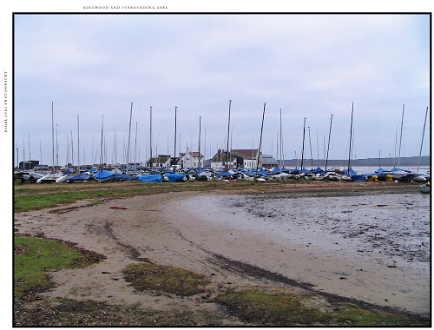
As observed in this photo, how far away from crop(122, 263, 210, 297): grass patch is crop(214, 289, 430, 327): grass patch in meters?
0.93

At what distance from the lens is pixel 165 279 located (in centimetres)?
844

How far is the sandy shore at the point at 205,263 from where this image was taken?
7.62 m

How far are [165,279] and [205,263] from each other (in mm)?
2311

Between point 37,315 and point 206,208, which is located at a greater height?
point 37,315

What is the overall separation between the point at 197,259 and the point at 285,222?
9.73m

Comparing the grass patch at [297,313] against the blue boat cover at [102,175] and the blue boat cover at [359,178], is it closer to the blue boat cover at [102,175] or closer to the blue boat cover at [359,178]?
the blue boat cover at [102,175]

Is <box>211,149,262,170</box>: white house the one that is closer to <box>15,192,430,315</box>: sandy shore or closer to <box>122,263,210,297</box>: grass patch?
<box>15,192,430,315</box>: sandy shore

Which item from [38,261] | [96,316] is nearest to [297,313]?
[96,316]

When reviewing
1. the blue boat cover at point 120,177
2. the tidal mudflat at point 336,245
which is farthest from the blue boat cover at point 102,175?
the tidal mudflat at point 336,245

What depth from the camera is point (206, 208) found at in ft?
84.2

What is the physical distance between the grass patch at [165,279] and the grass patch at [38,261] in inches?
69.4

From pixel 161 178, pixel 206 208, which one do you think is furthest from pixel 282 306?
pixel 161 178

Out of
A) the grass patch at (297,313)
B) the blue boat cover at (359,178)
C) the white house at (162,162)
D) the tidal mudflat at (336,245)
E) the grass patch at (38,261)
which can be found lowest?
the white house at (162,162)

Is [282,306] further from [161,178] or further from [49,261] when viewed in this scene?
[161,178]
